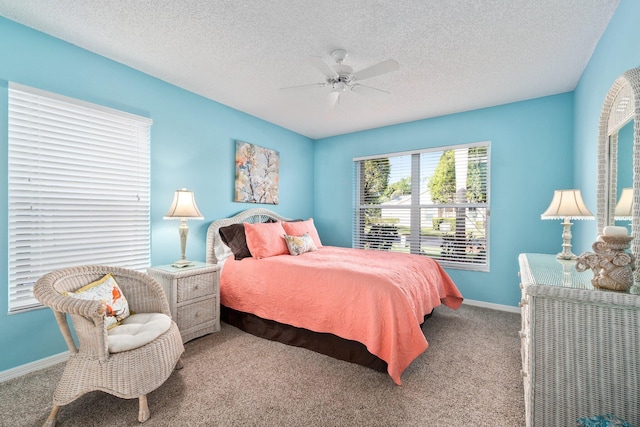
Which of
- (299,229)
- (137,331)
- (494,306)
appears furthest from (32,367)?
(494,306)

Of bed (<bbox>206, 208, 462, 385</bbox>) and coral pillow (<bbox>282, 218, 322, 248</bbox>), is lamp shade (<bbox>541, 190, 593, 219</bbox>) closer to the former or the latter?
bed (<bbox>206, 208, 462, 385</bbox>)

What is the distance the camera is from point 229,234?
3.35 metres

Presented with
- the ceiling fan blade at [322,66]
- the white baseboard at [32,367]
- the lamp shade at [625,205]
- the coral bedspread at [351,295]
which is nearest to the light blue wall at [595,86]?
the lamp shade at [625,205]

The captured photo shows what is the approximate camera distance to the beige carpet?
5.54 ft

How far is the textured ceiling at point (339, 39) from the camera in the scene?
1952mm

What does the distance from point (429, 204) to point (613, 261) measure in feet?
9.83

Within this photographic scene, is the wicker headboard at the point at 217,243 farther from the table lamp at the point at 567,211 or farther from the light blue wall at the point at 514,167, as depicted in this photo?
the table lamp at the point at 567,211

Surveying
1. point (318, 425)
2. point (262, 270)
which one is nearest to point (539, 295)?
point (318, 425)

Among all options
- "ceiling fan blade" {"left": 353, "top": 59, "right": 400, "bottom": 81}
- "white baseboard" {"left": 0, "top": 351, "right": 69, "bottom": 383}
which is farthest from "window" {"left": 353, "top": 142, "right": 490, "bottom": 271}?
"white baseboard" {"left": 0, "top": 351, "right": 69, "bottom": 383}

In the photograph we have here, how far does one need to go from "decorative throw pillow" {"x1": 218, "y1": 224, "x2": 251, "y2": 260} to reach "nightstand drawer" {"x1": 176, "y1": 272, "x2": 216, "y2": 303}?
0.40 metres

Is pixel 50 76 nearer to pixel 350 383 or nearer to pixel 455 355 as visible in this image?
pixel 350 383

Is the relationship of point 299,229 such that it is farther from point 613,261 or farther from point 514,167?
point 613,261

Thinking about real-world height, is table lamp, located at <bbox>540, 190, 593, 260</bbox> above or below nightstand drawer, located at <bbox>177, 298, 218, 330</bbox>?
above

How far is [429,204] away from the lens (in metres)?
4.21
